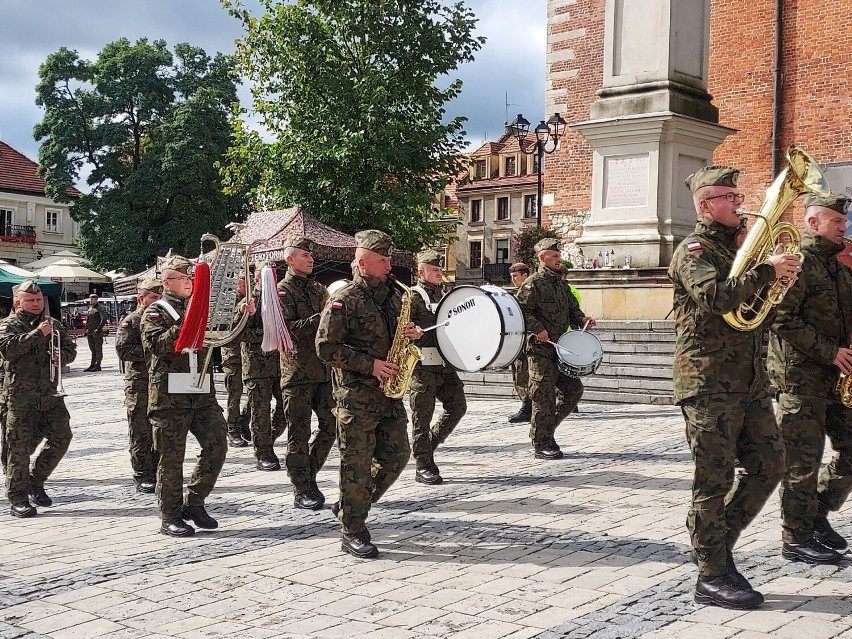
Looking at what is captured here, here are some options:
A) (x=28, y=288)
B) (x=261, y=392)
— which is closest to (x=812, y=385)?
(x=261, y=392)

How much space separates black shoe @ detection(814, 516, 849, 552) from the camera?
6.36 metres

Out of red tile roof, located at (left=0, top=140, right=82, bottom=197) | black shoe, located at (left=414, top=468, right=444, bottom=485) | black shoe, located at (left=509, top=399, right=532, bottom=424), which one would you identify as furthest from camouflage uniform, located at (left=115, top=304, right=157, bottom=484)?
red tile roof, located at (left=0, top=140, right=82, bottom=197)

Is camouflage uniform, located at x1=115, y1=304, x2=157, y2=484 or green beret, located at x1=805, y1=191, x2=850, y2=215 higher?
green beret, located at x1=805, y1=191, x2=850, y2=215

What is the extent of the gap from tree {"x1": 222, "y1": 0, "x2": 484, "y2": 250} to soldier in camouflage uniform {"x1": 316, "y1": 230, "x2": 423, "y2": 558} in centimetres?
1873

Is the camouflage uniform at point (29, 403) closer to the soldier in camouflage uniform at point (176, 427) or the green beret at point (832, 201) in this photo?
the soldier in camouflage uniform at point (176, 427)

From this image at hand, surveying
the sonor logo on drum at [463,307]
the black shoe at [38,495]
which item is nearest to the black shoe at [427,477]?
the sonor logo on drum at [463,307]

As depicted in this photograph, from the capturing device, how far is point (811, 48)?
73.9ft

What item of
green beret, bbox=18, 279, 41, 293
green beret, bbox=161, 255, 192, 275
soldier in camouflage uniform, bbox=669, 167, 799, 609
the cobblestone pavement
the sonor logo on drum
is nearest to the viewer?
the cobblestone pavement

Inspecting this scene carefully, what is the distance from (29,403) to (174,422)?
6.42 ft

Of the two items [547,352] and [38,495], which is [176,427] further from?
[547,352]

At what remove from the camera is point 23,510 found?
836cm

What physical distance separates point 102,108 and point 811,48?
34.0m

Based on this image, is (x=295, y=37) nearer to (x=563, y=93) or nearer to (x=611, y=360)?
(x=563, y=93)

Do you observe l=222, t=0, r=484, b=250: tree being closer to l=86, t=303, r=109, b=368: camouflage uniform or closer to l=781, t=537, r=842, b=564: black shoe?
l=86, t=303, r=109, b=368: camouflage uniform
